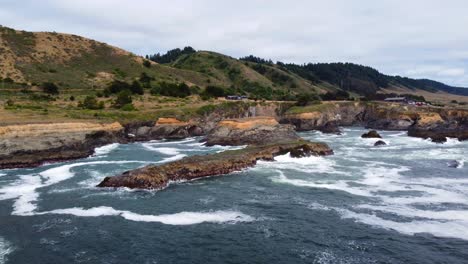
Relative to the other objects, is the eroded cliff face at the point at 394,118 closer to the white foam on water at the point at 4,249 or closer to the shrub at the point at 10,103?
the shrub at the point at 10,103

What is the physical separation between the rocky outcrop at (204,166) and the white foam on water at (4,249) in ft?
41.3

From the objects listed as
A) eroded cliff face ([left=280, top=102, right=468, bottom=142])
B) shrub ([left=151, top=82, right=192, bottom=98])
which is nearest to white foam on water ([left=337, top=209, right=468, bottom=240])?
eroded cliff face ([left=280, top=102, right=468, bottom=142])

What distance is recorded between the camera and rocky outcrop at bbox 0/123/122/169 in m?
49.1

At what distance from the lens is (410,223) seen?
29.2 m

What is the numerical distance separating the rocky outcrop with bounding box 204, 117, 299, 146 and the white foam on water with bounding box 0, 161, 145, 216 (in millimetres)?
23119

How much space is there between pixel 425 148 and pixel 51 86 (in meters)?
72.6

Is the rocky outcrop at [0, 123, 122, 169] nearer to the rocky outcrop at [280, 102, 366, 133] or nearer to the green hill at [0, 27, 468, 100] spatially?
the green hill at [0, 27, 468, 100]

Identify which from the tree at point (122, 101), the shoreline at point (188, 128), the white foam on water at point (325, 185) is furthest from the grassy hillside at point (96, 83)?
the white foam on water at point (325, 185)

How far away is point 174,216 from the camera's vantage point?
3062cm

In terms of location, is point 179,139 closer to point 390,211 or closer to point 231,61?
point 390,211

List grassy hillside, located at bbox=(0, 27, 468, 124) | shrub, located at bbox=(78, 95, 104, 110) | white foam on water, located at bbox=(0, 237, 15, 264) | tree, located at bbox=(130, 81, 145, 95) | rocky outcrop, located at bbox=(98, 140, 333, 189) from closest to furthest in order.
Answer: white foam on water, located at bbox=(0, 237, 15, 264) → rocky outcrop, located at bbox=(98, 140, 333, 189) → grassy hillside, located at bbox=(0, 27, 468, 124) → shrub, located at bbox=(78, 95, 104, 110) → tree, located at bbox=(130, 81, 145, 95)

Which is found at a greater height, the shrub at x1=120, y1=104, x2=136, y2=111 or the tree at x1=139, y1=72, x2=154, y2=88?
the tree at x1=139, y1=72, x2=154, y2=88

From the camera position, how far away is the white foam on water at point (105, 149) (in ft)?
184

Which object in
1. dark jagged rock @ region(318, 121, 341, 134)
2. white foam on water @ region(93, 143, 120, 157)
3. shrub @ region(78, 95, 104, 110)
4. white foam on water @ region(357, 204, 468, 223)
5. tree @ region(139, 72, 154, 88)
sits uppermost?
tree @ region(139, 72, 154, 88)
